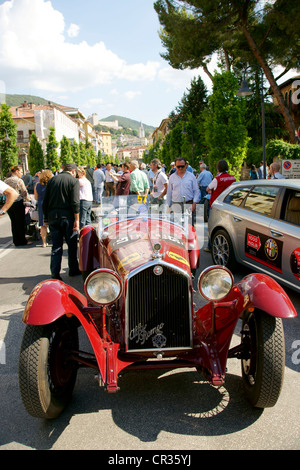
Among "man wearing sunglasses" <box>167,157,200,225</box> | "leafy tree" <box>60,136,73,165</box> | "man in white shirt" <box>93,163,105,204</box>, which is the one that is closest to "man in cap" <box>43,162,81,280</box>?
"man wearing sunglasses" <box>167,157,200,225</box>

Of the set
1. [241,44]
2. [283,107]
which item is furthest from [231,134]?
[241,44]

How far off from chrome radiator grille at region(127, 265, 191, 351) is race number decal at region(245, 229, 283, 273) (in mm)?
2616

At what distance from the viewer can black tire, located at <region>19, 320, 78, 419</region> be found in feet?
8.70

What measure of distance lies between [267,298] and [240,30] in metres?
23.2

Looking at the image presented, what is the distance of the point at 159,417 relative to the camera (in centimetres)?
285

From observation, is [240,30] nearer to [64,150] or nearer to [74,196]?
[74,196]

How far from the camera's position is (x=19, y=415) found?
2951mm

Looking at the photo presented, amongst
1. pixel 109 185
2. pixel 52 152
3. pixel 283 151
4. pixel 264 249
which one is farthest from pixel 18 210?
pixel 52 152

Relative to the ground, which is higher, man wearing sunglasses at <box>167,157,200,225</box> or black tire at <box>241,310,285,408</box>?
man wearing sunglasses at <box>167,157,200,225</box>

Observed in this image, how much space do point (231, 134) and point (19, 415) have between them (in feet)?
57.9

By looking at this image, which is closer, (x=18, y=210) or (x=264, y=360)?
(x=264, y=360)

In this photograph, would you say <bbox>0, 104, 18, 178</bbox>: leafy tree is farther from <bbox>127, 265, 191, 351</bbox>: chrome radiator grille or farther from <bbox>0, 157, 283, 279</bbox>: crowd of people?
<bbox>127, 265, 191, 351</bbox>: chrome radiator grille
